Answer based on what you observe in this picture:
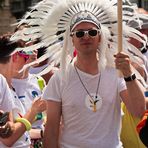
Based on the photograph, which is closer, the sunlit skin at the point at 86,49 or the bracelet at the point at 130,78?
the bracelet at the point at 130,78

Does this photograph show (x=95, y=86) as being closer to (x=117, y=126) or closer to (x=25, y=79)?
(x=117, y=126)

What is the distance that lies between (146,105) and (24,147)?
860 mm

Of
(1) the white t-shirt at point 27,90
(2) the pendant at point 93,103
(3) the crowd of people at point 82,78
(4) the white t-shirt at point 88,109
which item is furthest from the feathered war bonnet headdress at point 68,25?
(1) the white t-shirt at point 27,90

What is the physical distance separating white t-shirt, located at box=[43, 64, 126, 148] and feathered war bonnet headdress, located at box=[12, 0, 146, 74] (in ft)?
0.37

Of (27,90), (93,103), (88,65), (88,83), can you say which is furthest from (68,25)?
(27,90)

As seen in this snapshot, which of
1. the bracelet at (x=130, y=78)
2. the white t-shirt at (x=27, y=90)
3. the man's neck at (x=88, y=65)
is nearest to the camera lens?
the bracelet at (x=130, y=78)

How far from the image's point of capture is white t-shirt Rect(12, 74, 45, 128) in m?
3.99

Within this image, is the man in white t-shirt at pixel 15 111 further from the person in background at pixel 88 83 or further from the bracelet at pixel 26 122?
the person in background at pixel 88 83

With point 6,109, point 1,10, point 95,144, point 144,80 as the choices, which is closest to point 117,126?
point 95,144

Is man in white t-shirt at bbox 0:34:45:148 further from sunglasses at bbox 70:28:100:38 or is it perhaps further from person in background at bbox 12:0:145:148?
sunglasses at bbox 70:28:100:38

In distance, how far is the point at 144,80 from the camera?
3.59 m

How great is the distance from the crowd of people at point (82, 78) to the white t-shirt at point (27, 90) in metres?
0.33

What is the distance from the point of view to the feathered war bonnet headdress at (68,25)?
11.1 ft

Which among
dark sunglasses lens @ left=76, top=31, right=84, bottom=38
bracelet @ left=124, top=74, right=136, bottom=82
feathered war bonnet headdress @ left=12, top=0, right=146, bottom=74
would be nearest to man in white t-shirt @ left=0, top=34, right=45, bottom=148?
feathered war bonnet headdress @ left=12, top=0, right=146, bottom=74
